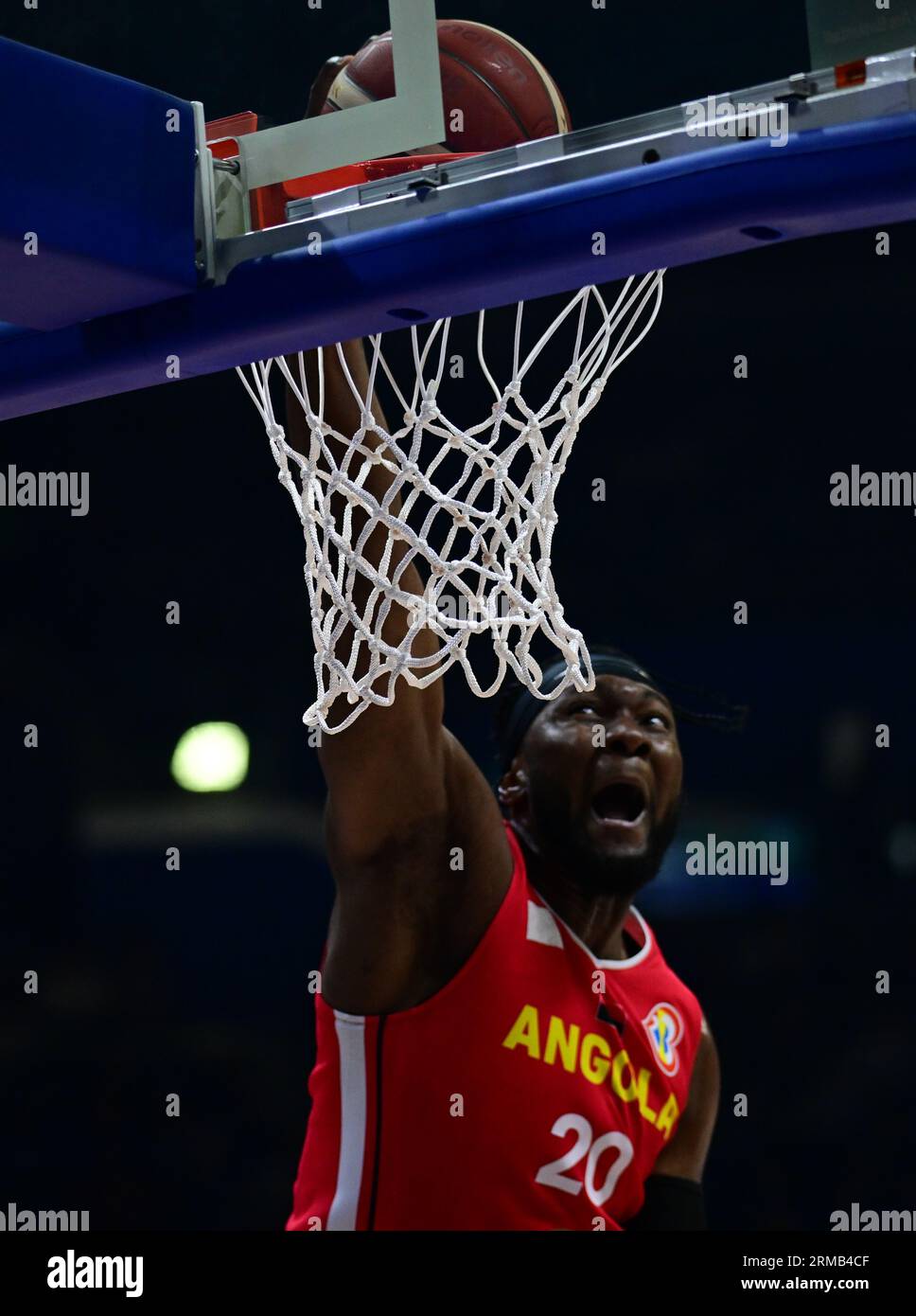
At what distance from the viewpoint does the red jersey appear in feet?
7.54

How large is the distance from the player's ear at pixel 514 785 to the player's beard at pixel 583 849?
2cm

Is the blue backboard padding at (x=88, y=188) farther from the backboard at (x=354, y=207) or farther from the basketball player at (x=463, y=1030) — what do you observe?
the basketball player at (x=463, y=1030)

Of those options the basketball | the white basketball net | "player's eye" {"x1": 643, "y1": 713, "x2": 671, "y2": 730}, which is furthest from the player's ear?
the basketball

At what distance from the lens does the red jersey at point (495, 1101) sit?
2299 mm

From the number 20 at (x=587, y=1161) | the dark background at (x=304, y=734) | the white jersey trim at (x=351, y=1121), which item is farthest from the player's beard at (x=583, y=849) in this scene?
the dark background at (x=304, y=734)

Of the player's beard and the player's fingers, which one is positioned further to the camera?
the player's beard

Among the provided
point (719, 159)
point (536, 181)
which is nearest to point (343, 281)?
point (536, 181)

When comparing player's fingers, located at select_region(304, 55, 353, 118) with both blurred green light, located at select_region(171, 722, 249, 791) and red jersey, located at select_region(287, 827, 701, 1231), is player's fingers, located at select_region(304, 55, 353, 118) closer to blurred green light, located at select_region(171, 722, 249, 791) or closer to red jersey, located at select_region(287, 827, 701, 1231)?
red jersey, located at select_region(287, 827, 701, 1231)

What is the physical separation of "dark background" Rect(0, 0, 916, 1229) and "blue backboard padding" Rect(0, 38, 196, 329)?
2.44 m

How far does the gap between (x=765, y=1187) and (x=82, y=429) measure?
2471mm

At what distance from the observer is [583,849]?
271 cm

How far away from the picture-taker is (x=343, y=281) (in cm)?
145

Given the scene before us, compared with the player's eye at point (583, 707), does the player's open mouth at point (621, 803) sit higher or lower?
lower
